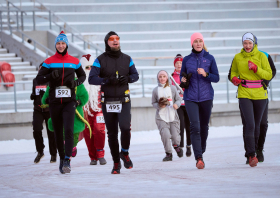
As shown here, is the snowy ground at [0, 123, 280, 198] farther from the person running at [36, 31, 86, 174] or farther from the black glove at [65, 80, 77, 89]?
the black glove at [65, 80, 77, 89]

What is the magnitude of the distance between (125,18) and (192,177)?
1833 centimetres

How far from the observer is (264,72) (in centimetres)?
740

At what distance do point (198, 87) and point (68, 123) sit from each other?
181 cm

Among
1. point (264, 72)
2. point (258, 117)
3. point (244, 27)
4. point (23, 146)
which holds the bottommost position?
point (23, 146)

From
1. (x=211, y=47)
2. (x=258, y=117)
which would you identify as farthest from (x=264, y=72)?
(x=211, y=47)

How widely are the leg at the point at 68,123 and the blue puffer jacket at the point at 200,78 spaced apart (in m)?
1.57

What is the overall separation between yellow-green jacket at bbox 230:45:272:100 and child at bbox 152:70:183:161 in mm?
1914

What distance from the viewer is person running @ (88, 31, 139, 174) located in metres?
6.99

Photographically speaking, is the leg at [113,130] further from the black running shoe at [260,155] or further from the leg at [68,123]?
the black running shoe at [260,155]

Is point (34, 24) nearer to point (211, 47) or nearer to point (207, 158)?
point (211, 47)

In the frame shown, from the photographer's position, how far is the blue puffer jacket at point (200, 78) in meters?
7.57

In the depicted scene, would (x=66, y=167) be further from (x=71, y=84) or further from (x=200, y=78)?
(x=200, y=78)

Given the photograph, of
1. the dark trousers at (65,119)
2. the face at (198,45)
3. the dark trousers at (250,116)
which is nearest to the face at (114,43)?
the dark trousers at (65,119)

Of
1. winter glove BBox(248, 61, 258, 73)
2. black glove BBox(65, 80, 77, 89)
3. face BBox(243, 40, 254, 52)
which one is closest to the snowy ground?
black glove BBox(65, 80, 77, 89)
